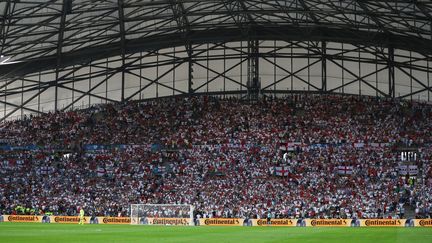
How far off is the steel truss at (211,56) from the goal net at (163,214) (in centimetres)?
1932

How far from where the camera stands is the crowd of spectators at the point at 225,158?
65938 millimetres

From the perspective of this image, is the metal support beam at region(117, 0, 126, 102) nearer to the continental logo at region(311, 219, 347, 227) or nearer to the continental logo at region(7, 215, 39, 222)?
the continental logo at region(7, 215, 39, 222)

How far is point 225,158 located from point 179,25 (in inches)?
581

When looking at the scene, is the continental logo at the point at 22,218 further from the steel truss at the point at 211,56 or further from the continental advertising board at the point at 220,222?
the steel truss at the point at 211,56

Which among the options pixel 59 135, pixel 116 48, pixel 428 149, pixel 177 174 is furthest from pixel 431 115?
pixel 59 135

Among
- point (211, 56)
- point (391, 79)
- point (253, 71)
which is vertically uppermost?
point (211, 56)

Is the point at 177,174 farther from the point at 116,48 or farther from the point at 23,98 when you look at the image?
the point at 23,98

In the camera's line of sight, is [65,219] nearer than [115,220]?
No

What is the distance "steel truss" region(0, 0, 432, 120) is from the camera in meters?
73.8

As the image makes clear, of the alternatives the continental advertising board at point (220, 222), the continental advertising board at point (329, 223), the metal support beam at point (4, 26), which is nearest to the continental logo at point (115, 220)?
the continental advertising board at point (220, 222)

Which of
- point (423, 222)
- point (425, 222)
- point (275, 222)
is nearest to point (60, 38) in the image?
point (275, 222)

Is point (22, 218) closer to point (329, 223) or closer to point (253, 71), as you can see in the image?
point (329, 223)

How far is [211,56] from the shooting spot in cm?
8381

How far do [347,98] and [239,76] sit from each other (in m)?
12.1
